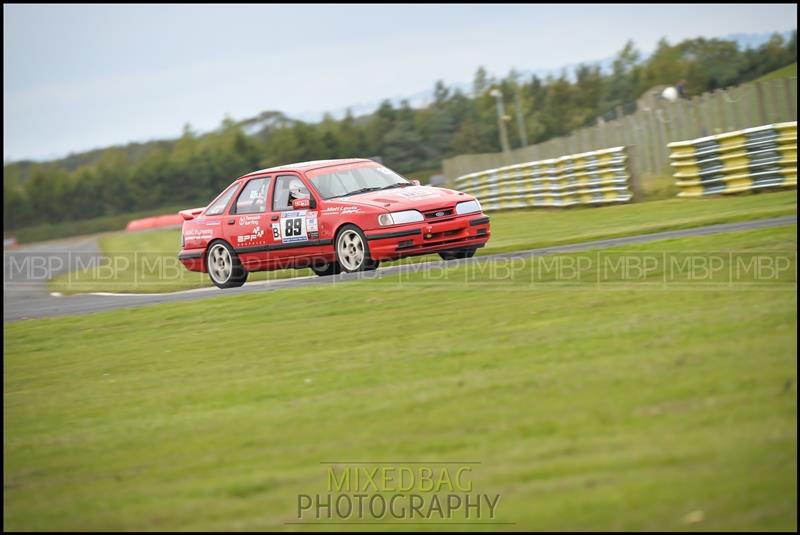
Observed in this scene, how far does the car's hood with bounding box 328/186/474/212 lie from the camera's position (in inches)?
506

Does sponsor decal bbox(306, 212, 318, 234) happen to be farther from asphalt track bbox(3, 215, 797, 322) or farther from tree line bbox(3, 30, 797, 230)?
tree line bbox(3, 30, 797, 230)

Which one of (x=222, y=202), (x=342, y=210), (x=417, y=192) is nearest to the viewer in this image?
(x=342, y=210)

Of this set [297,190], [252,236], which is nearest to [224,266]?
[252,236]

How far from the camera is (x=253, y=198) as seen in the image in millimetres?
14680

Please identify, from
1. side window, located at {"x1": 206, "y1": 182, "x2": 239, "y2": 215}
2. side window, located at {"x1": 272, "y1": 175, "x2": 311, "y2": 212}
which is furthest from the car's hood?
side window, located at {"x1": 206, "y1": 182, "x2": 239, "y2": 215}

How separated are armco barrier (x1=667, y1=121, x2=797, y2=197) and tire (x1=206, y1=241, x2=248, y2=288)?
8.77 meters

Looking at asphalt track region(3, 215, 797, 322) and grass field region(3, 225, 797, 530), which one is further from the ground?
asphalt track region(3, 215, 797, 322)

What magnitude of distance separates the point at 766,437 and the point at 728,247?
6.01m

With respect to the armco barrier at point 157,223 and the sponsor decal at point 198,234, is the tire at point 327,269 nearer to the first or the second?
the sponsor decal at point 198,234

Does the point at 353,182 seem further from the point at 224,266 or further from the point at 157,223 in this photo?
the point at 157,223

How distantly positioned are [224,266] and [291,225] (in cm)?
163

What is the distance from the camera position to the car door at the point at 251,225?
14.4 m

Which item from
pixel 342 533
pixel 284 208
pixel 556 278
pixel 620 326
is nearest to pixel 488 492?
pixel 342 533

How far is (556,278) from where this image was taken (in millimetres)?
10508
